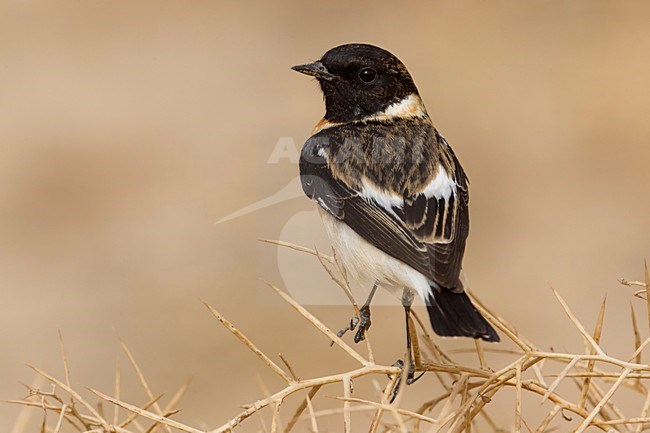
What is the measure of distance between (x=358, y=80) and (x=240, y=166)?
5854mm

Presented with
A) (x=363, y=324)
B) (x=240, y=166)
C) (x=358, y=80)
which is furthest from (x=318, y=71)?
(x=240, y=166)

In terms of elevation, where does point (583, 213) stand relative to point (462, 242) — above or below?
below

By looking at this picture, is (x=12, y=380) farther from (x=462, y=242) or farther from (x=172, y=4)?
(x=172, y=4)

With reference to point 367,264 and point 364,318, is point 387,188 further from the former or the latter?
point 364,318

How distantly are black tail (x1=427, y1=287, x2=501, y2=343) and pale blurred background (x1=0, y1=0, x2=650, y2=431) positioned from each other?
2727 mm

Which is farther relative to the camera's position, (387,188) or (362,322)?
(387,188)

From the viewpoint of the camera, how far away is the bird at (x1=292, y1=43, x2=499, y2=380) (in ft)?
12.3

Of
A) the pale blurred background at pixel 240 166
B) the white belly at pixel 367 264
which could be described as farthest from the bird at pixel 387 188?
the pale blurred background at pixel 240 166

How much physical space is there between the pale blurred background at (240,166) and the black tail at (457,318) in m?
2.73

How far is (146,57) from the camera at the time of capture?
12.4m

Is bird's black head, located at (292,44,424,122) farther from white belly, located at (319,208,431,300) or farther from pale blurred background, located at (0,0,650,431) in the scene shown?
pale blurred background, located at (0,0,650,431)

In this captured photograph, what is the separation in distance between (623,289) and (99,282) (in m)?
4.46

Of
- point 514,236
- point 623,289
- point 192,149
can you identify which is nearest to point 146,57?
point 192,149

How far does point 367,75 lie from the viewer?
473cm
